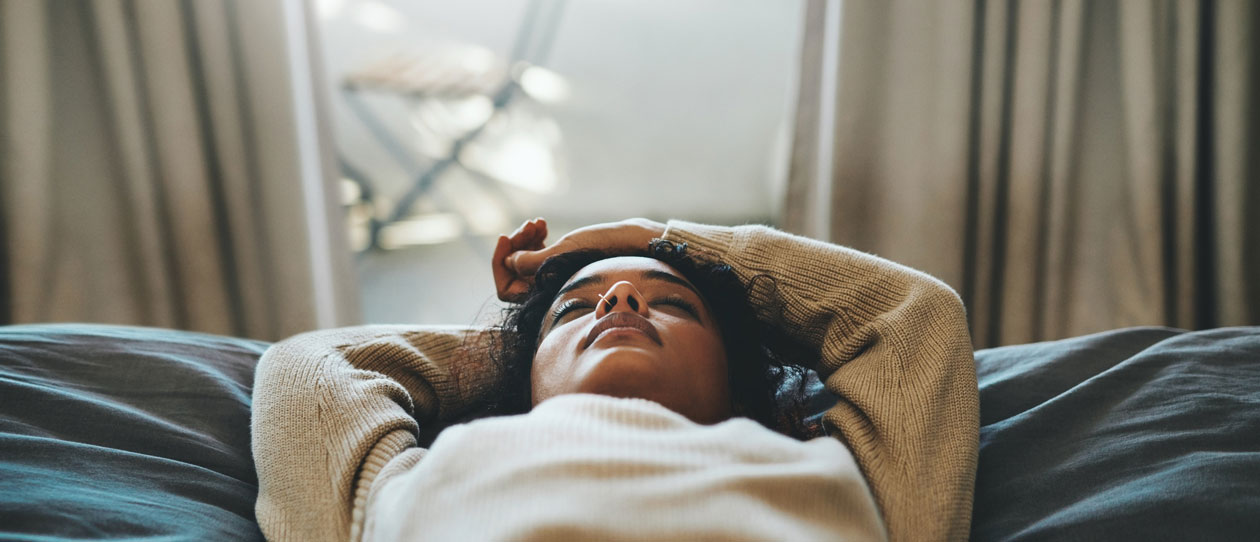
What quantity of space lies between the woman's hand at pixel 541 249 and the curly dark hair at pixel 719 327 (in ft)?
0.04

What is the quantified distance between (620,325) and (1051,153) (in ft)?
5.17

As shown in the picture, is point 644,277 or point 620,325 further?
point 644,277

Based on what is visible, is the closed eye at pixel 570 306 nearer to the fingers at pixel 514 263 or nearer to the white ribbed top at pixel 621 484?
the fingers at pixel 514 263

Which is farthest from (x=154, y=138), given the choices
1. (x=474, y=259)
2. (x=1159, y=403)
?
(x=1159, y=403)

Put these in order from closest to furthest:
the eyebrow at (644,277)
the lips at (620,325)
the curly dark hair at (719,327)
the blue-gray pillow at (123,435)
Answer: the blue-gray pillow at (123,435), the lips at (620,325), the eyebrow at (644,277), the curly dark hair at (719,327)

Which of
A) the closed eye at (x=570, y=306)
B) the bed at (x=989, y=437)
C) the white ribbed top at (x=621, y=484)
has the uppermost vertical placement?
the closed eye at (x=570, y=306)

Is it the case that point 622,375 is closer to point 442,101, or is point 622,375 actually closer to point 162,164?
point 162,164

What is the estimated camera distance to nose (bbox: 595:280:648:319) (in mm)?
928

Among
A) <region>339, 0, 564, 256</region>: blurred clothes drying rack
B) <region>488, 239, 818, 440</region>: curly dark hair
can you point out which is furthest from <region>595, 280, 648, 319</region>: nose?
<region>339, 0, 564, 256</region>: blurred clothes drying rack

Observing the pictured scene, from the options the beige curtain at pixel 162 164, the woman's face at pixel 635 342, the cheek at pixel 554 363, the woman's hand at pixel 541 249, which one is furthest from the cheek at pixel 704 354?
the beige curtain at pixel 162 164

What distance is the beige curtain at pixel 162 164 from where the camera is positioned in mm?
1888

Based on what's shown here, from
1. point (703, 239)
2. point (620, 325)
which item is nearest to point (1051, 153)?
point (703, 239)

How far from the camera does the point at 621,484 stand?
25.4 inches

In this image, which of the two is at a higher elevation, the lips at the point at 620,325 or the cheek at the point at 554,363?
the lips at the point at 620,325
